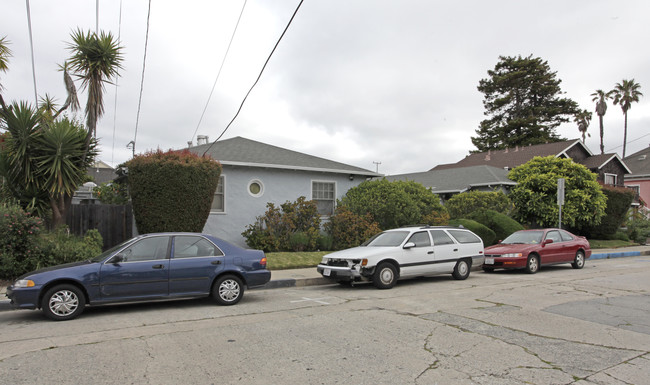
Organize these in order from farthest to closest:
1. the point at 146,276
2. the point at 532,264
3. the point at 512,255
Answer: the point at 532,264 → the point at 512,255 → the point at 146,276

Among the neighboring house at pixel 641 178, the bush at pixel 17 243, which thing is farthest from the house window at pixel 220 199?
the neighboring house at pixel 641 178

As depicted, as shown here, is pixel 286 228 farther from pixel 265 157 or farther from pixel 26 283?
pixel 26 283

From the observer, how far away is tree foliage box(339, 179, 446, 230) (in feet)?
55.7

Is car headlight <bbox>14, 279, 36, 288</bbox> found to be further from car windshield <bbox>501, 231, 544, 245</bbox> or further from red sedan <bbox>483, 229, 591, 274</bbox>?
car windshield <bbox>501, 231, 544, 245</bbox>

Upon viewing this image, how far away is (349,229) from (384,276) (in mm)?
6298

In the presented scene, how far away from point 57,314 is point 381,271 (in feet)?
20.7

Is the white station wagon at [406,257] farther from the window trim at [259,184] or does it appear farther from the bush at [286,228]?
the window trim at [259,184]

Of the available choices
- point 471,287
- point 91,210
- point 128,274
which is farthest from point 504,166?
point 128,274

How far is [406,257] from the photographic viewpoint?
10.5m

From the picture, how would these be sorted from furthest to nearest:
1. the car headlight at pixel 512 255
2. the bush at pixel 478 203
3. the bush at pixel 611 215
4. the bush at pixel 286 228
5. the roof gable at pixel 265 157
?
1. the bush at pixel 611 215
2. the bush at pixel 478 203
3. the roof gable at pixel 265 157
4. the bush at pixel 286 228
5. the car headlight at pixel 512 255

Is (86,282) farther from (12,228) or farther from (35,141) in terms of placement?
(35,141)

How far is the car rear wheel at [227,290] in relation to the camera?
26.9 feet

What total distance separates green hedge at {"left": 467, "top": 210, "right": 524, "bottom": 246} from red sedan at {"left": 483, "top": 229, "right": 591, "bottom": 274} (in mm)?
3848

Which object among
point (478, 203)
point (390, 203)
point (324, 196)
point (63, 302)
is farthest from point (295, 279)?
point (478, 203)
